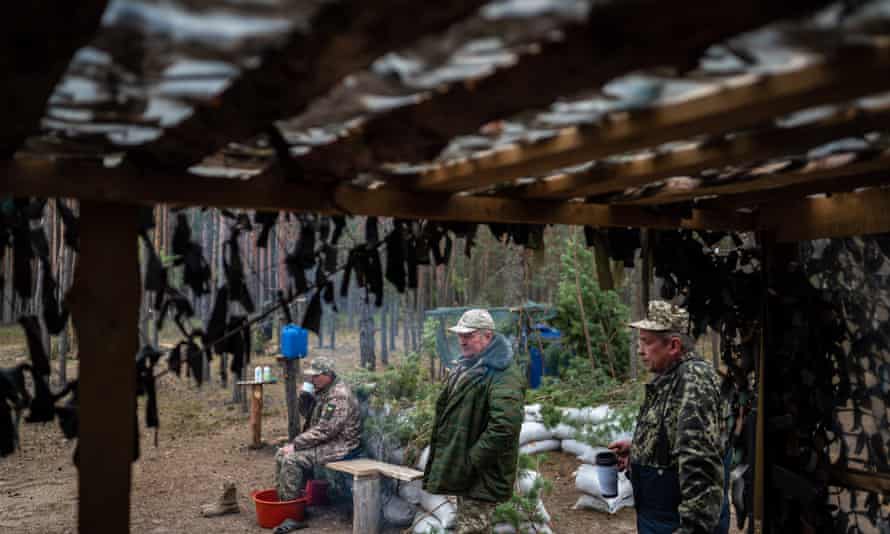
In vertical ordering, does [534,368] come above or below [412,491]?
above

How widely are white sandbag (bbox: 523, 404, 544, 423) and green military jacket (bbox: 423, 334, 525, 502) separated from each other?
133 inches

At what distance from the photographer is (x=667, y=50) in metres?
1.09

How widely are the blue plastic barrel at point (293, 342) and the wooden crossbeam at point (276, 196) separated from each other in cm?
544

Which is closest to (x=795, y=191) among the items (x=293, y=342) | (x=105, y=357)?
(x=105, y=357)

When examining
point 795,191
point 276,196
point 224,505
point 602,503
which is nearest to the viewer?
point 276,196

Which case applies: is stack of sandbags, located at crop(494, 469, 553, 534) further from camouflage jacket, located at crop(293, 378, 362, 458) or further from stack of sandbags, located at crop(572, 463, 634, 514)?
camouflage jacket, located at crop(293, 378, 362, 458)

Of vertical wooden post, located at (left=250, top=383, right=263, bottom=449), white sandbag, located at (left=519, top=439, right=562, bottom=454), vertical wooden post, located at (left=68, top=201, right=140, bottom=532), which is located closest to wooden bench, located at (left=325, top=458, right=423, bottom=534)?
white sandbag, located at (left=519, top=439, right=562, bottom=454)

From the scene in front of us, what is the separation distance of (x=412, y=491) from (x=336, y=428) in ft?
2.94

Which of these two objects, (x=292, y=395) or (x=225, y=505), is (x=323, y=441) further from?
(x=292, y=395)

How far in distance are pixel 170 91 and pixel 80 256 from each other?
76 centimetres

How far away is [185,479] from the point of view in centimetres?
748

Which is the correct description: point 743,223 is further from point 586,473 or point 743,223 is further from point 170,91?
point 586,473

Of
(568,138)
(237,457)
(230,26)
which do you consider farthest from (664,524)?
(237,457)

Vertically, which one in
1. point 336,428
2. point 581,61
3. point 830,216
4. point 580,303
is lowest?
point 336,428
